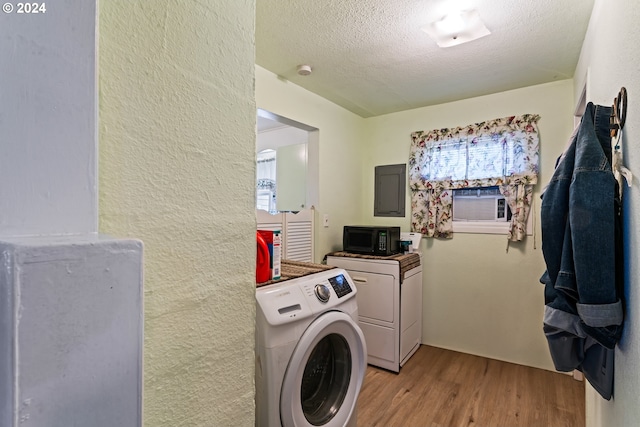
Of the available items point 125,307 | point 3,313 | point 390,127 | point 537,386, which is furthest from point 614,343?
point 390,127

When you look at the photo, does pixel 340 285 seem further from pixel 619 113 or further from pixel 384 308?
pixel 619 113

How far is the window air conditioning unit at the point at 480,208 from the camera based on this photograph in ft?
9.10

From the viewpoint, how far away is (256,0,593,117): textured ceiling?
164cm

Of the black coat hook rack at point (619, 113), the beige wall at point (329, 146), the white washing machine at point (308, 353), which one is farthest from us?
the beige wall at point (329, 146)

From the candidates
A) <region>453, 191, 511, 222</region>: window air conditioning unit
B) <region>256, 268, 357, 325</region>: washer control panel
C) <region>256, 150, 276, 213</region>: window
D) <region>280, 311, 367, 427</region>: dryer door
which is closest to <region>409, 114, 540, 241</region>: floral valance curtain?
<region>453, 191, 511, 222</region>: window air conditioning unit

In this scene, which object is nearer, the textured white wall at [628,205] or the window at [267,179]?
the textured white wall at [628,205]

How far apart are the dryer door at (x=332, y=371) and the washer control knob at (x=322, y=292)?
0.23 ft

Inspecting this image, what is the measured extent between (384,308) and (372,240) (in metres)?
0.58

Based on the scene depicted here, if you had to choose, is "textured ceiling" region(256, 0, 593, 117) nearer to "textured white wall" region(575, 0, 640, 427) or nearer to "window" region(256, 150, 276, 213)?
"textured white wall" region(575, 0, 640, 427)

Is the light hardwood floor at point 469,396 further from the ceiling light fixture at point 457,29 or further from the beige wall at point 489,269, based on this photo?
the ceiling light fixture at point 457,29

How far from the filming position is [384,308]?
2.59 meters

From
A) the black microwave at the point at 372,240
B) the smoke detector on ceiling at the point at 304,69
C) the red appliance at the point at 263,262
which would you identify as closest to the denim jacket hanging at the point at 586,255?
the red appliance at the point at 263,262

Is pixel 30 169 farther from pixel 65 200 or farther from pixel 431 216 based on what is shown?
pixel 431 216

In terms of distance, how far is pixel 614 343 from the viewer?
92 cm
